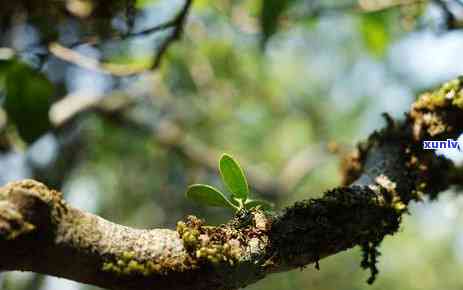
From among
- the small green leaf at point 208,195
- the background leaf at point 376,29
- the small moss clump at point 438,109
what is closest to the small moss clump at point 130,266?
the small green leaf at point 208,195

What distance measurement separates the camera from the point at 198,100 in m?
4.50

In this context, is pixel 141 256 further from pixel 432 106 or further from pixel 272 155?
pixel 272 155

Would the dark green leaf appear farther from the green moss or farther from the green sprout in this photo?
the green moss

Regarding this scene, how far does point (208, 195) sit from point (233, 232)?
0.10 m

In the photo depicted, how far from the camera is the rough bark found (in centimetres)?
66

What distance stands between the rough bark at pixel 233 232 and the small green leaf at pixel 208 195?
41 millimetres

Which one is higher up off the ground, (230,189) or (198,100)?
(198,100)

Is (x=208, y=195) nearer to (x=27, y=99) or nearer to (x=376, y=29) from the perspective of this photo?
(x=27, y=99)

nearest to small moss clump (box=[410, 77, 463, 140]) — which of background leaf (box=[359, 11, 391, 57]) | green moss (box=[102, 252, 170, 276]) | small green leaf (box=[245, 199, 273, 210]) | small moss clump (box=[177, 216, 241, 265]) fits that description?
small green leaf (box=[245, 199, 273, 210])

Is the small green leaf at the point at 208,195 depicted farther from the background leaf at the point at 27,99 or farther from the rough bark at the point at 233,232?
the background leaf at the point at 27,99

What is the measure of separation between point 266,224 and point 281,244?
4cm

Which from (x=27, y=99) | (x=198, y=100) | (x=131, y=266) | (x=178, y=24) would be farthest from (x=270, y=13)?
(x=198, y=100)

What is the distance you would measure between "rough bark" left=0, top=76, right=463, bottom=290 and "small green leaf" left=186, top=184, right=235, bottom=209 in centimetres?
4

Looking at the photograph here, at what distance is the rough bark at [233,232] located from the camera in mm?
663
